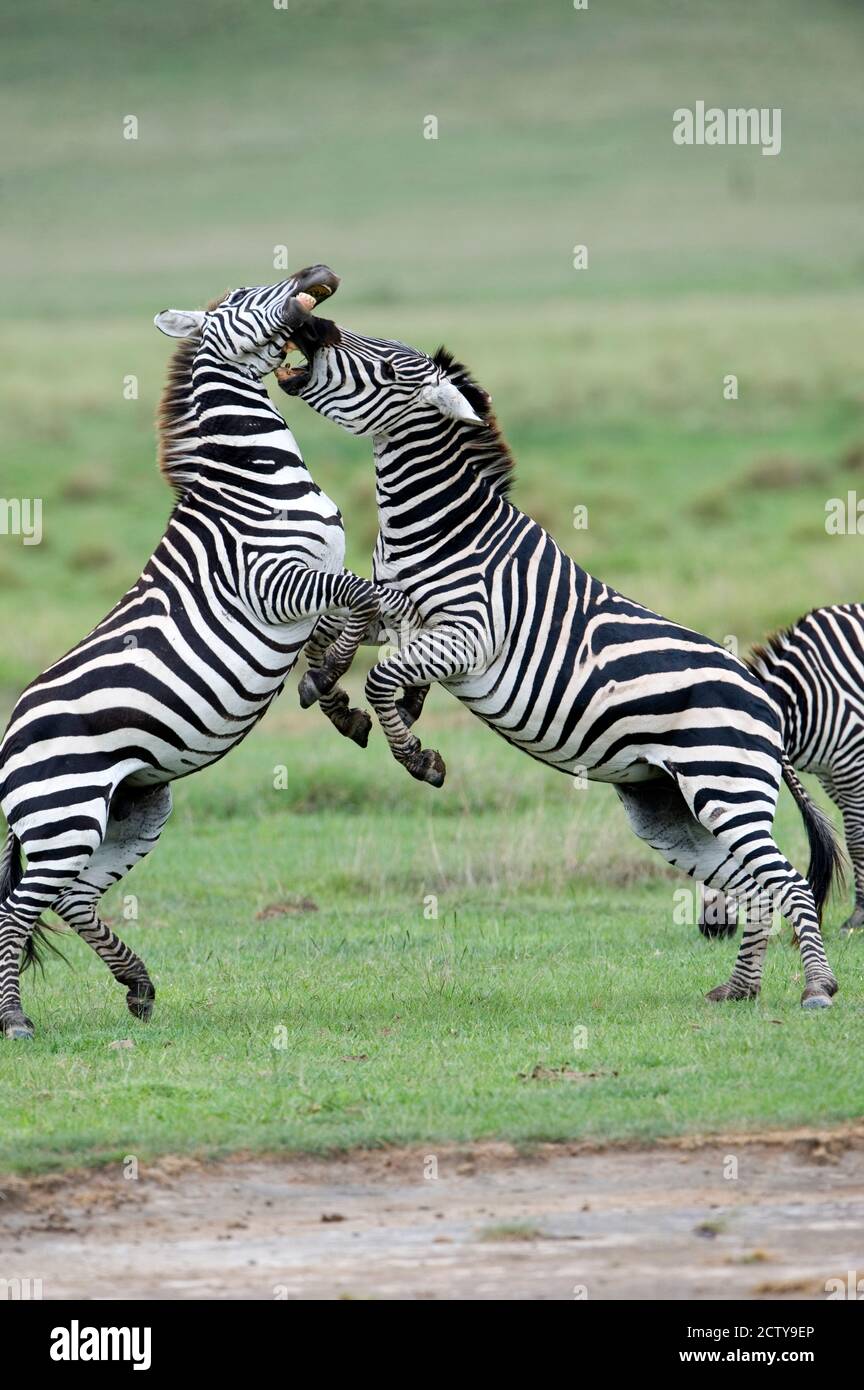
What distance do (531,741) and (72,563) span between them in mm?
17729

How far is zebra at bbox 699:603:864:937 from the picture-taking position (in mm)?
10727

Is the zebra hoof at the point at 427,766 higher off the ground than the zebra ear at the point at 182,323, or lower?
lower

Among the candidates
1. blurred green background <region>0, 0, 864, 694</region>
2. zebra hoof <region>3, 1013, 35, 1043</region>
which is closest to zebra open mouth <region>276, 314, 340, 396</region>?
zebra hoof <region>3, 1013, 35, 1043</region>

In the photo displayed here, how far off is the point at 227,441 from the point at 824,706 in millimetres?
4004

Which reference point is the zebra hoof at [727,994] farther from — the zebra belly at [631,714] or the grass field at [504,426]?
the zebra belly at [631,714]

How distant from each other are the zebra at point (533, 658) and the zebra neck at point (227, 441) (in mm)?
226

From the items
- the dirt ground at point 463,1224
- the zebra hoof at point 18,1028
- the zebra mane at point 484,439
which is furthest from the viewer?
the zebra mane at point 484,439

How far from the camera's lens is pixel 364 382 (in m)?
8.95

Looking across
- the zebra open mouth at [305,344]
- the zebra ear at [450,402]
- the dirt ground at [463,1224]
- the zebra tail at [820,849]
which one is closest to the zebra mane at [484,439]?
the zebra ear at [450,402]

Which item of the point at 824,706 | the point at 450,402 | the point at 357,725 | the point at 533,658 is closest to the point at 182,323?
the point at 450,402

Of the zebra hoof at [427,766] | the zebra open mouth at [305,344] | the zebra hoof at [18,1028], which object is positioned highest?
the zebra open mouth at [305,344]

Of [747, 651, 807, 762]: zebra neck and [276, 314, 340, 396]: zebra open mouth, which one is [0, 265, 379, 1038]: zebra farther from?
[747, 651, 807, 762]: zebra neck

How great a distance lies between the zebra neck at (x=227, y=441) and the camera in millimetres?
8758

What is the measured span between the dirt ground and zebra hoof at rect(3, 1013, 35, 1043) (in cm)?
197
